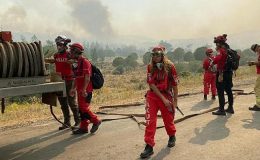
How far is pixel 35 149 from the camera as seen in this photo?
724cm

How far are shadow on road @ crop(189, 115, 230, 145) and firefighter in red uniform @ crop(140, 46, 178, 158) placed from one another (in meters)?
0.64

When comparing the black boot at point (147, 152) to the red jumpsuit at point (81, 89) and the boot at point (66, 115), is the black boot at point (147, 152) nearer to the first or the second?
the red jumpsuit at point (81, 89)

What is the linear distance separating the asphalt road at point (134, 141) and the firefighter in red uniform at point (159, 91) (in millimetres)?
423

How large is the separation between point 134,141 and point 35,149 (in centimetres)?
178

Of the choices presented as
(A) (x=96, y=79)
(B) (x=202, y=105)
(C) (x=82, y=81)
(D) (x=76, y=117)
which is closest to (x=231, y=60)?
(B) (x=202, y=105)

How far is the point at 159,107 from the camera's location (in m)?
6.56

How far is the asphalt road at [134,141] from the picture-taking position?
20.8 ft

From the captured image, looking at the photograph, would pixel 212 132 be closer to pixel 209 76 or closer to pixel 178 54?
pixel 209 76

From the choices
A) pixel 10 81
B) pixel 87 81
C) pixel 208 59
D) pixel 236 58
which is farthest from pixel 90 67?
pixel 208 59

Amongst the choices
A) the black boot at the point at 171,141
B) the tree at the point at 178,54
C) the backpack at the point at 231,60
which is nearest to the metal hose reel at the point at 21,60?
the black boot at the point at 171,141

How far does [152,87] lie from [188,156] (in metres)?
1.22

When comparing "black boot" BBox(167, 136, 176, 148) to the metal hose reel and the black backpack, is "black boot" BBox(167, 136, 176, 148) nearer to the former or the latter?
the black backpack

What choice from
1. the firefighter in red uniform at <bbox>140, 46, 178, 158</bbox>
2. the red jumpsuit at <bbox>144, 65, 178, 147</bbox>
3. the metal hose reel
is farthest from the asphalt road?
the metal hose reel

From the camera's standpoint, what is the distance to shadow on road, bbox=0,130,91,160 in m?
6.79
